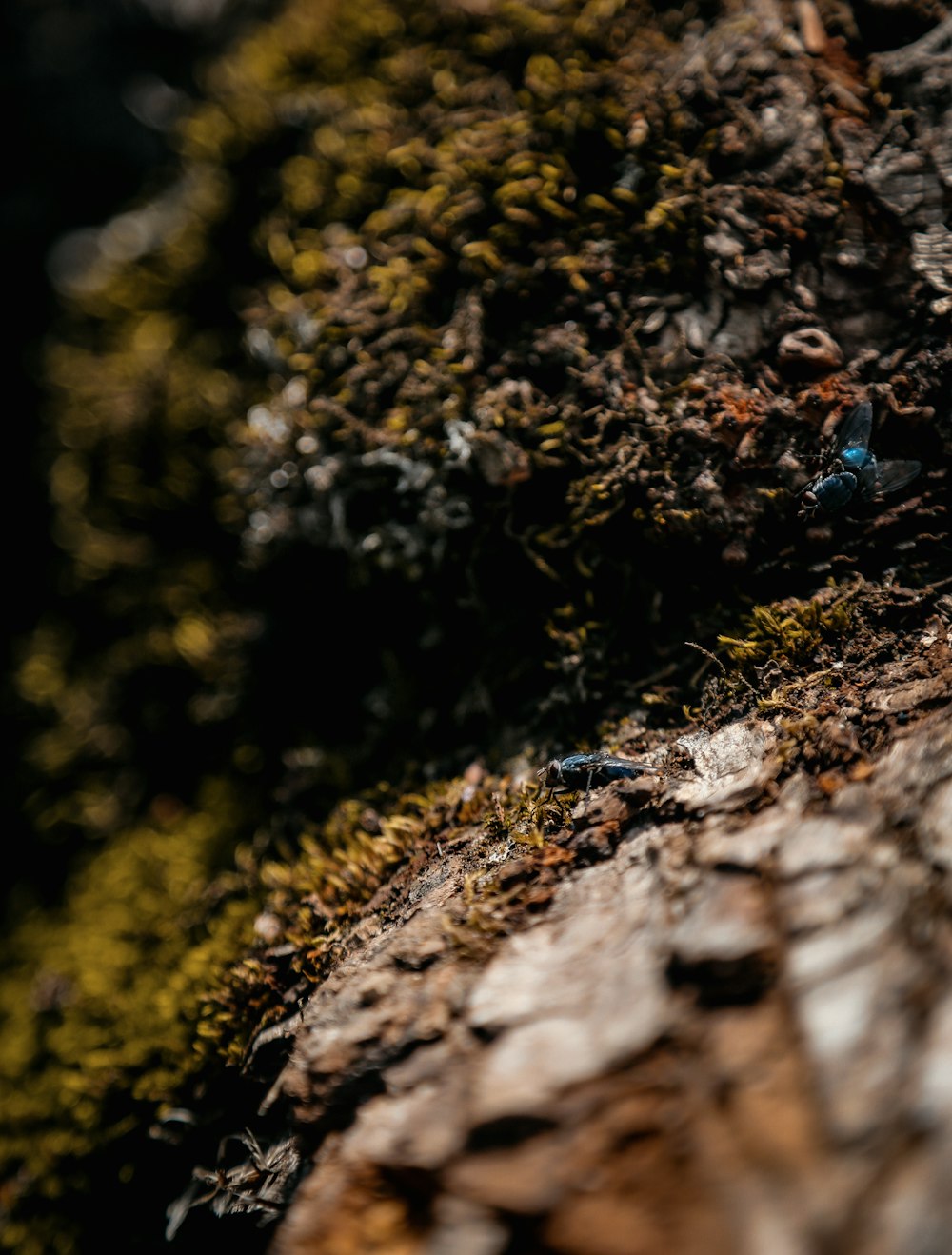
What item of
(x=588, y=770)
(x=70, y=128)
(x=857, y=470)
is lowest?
(x=588, y=770)

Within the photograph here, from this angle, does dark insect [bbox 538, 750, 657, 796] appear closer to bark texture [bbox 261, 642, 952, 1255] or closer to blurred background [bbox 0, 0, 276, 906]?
bark texture [bbox 261, 642, 952, 1255]

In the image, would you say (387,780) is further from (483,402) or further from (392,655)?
(483,402)

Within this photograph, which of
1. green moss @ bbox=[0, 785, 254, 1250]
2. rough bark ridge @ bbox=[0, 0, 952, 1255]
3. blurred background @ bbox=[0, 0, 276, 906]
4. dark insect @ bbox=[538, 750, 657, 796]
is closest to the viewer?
rough bark ridge @ bbox=[0, 0, 952, 1255]

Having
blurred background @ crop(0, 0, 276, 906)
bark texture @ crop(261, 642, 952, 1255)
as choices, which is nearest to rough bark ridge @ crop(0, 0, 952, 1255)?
bark texture @ crop(261, 642, 952, 1255)

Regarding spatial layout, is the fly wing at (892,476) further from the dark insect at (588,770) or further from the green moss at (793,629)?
the dark insect at (588,770)

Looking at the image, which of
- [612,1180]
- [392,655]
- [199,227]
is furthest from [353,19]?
[612,1180]

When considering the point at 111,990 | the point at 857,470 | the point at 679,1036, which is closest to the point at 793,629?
the point at 857,470

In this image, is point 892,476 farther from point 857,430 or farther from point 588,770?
point 588,770
